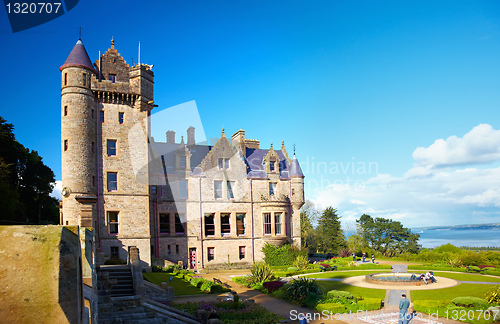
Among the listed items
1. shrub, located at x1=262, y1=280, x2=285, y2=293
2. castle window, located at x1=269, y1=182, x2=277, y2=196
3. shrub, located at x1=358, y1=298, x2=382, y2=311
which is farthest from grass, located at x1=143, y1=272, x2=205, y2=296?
castle window, located at x1=269, y1=182, x2=277, y2=196

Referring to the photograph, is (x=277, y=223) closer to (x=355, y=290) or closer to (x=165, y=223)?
(x=165, y=223)

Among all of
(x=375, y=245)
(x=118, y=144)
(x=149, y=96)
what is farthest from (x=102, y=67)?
(x=375, y=245)

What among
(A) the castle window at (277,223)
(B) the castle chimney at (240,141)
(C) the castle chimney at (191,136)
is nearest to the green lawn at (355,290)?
A: (A) the castle window at (277,223)

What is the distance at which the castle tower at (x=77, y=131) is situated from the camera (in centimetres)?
3212

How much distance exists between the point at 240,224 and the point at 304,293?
22134mm

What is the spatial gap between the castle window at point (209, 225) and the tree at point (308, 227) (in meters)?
18.9

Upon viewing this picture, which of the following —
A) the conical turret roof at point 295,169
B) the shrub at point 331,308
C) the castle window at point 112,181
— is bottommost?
the shrub at point 331,308

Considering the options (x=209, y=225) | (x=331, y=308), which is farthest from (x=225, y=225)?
(x=331, y=308)

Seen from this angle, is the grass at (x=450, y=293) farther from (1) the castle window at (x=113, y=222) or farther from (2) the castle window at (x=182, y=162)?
(2) the castle window at (x=182, y=162)

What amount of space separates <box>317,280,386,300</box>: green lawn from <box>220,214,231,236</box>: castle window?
1682 cm

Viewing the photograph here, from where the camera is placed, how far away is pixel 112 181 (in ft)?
114

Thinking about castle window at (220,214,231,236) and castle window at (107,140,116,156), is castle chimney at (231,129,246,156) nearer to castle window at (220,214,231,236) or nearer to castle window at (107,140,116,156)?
castle window at (220,214,231,236)

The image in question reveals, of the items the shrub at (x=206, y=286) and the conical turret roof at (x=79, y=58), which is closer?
the shrub at (x=206, y=286)

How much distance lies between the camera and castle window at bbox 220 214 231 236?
147 ft
